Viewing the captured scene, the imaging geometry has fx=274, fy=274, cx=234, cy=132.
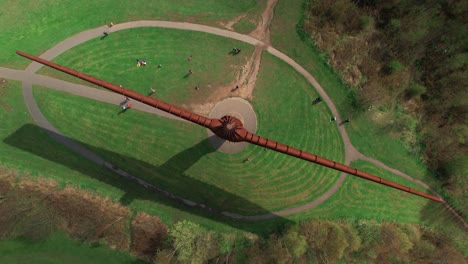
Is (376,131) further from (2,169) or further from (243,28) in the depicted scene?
(2,169)

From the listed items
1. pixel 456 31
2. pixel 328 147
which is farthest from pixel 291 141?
pixel 456 31

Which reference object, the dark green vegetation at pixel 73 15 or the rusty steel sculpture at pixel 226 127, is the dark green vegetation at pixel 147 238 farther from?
the dark green vegetation at pixel 73 15

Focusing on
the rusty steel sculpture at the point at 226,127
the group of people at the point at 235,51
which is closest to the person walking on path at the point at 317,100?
the group of people at the point at 235,51

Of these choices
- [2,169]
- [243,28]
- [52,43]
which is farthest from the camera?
[243,28]

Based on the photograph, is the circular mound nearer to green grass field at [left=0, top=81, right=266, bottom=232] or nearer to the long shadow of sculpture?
the long shadow of sculpture

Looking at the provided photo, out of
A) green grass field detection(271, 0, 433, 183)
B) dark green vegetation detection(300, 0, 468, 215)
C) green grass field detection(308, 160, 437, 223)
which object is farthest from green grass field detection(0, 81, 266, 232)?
dark green vegetation detection(300, 0, 468, 215)

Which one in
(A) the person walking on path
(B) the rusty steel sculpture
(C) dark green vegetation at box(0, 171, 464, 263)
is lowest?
(C) dark green vegetation at box(0, 171, 464, 263)
